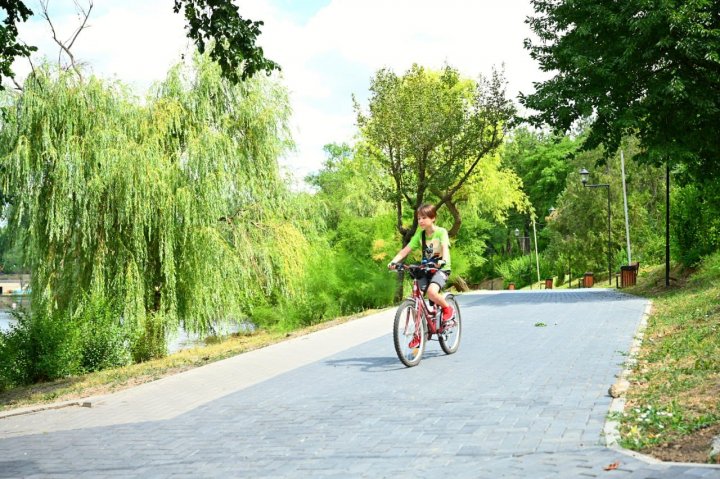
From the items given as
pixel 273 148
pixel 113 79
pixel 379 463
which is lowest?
pixel 379 463

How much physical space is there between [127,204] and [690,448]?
13.1m

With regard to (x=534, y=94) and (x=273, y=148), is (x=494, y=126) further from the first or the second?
(x=273, y=148)

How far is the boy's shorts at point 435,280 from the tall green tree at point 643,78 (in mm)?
10338

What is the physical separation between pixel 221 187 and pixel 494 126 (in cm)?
1802

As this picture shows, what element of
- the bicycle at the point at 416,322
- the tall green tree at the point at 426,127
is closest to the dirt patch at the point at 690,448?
the bicycle at the point at 416,322

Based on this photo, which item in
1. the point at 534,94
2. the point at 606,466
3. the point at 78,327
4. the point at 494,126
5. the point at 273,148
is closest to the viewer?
the point at 606,466

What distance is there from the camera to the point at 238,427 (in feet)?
21.3

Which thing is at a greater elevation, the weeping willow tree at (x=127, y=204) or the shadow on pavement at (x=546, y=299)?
the weeping willow tree at (x=127, y=204)

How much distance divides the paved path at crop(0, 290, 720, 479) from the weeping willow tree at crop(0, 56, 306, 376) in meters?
6.20

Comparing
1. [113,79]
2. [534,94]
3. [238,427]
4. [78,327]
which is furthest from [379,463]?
[534,94]

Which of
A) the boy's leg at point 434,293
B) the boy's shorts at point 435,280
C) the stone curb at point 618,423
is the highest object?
the boy's shorts at point 435,280

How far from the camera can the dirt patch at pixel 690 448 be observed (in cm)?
469

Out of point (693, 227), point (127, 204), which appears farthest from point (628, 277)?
point (127, 204)

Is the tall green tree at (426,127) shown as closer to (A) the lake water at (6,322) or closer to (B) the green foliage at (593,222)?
(A) the lake water at (6,322)
